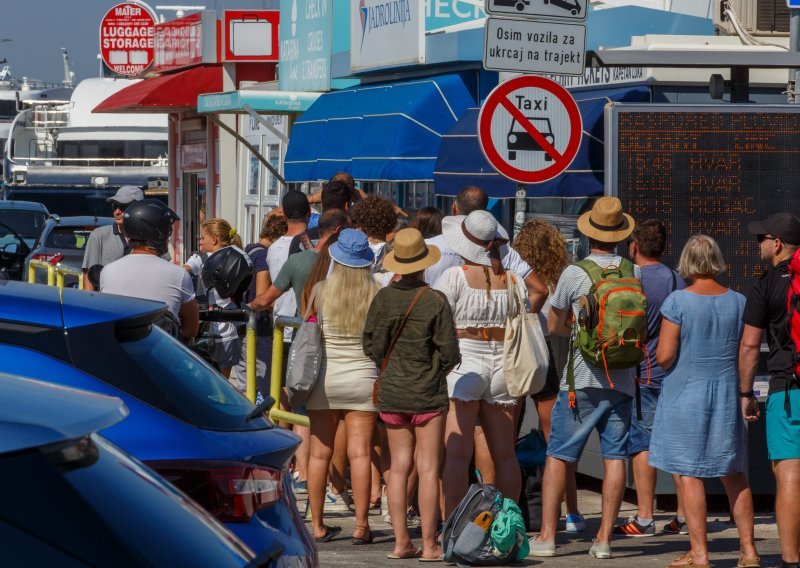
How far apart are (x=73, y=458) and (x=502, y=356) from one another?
5.37m

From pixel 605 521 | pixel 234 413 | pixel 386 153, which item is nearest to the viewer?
Answer: pixel 234 413

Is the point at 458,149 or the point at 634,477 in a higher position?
the point at 458,149

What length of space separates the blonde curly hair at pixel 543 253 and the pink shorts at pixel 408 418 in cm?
143

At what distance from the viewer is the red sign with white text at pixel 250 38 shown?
2708cm

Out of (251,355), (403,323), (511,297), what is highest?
(511,297)

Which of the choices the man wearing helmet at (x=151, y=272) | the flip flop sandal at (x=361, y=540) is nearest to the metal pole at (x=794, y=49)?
the flip flop sandal at (x=361, y=540)

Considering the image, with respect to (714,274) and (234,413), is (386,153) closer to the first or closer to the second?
(714,274)

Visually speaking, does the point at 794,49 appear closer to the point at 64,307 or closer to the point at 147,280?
the point at 147,280

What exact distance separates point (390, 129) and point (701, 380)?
33.5 ft

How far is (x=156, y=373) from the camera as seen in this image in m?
4.60

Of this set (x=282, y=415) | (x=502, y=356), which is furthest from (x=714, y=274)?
(x=282, y=415)

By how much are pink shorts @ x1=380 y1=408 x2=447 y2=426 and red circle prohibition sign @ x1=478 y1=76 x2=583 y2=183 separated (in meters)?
2.43

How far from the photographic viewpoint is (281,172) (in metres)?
24.2

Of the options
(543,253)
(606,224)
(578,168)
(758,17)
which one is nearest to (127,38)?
(758,17)
